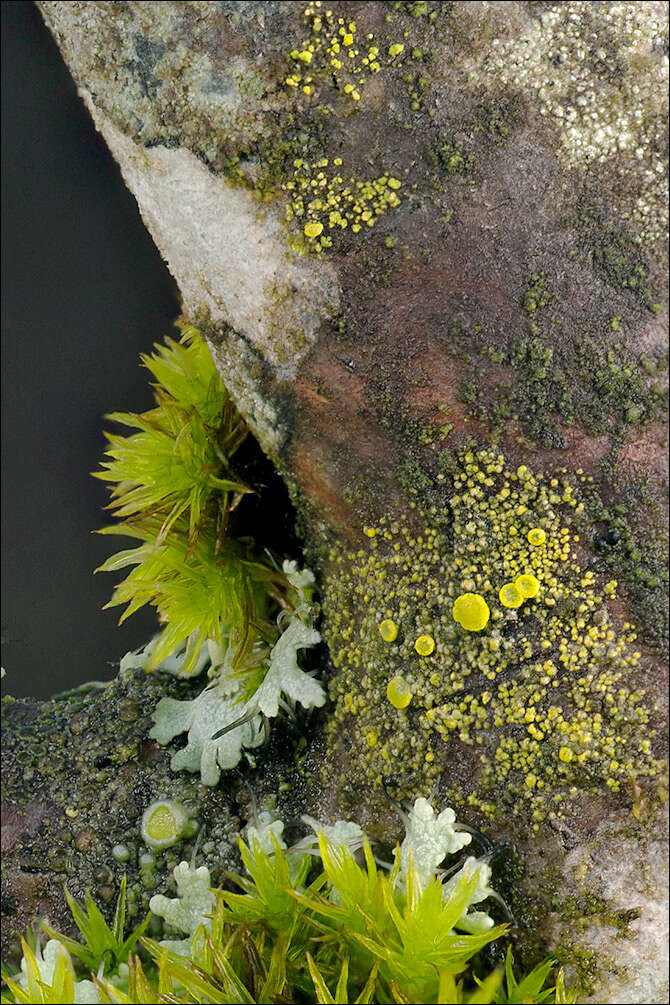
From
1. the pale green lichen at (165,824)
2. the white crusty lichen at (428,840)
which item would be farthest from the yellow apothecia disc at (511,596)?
the pale green lichen at (165,824)

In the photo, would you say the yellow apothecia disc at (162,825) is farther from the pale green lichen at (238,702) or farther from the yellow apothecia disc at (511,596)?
the yellow apothecia disc at (511,596)

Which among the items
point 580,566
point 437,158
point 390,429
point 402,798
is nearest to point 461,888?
point 402,798

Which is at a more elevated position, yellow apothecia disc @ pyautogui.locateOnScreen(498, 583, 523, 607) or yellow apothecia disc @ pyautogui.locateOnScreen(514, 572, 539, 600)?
yellow apothecia disc @ pyautogui.locateOnScreen(514, 572, 539, 600)

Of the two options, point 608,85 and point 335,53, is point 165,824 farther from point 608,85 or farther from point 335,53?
point 608,85

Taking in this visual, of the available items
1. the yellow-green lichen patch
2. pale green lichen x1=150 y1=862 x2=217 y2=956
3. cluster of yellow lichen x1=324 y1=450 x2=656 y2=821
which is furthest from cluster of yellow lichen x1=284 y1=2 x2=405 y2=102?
pale green lichen x1=150 y1=862 x2=217 y2=956

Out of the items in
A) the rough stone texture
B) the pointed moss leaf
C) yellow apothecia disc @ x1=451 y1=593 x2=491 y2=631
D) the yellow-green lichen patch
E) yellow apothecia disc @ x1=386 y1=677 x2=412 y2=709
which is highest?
the yellow-green lichen patch

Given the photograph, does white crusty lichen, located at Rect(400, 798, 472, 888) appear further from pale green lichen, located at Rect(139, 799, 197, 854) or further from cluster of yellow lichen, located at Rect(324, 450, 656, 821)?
pale green lichen, located at Rect(139, 799, 197, 854)
